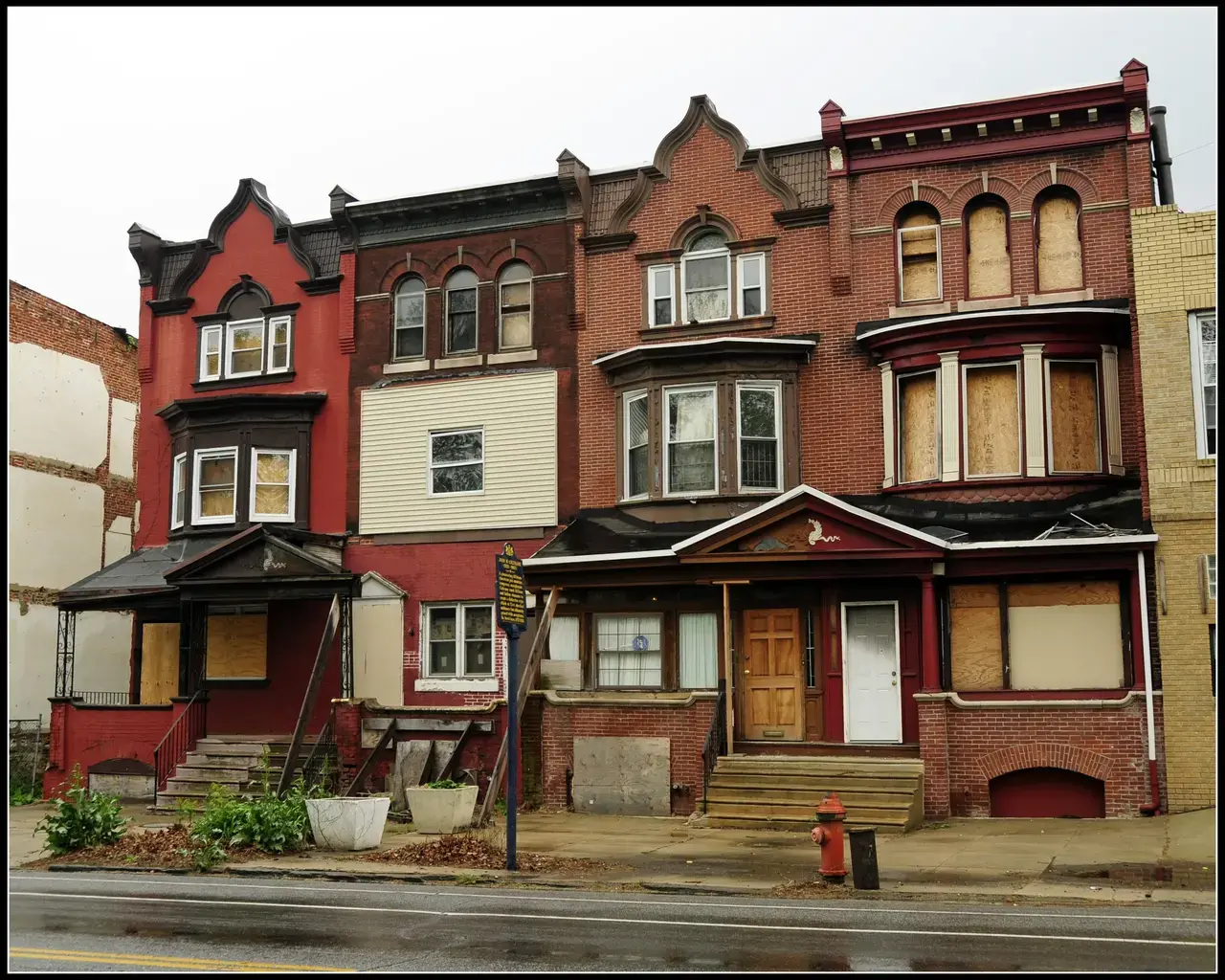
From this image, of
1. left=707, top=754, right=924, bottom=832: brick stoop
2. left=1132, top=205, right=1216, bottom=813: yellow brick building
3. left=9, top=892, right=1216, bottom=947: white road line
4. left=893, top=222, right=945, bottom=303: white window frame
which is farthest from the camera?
left=893, top=222, right=945, bottom=303: white window frame

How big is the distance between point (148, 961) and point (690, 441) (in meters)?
15.2

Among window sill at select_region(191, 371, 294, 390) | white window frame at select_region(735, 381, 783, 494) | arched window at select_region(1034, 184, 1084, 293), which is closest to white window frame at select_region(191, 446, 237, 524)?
window sill at select_region(191, 371, 294, 390)

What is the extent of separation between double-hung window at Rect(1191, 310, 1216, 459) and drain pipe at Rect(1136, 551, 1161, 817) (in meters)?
1.89

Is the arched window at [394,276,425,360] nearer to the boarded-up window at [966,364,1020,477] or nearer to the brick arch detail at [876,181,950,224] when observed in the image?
the brick arch detail at [876,181,950,224]

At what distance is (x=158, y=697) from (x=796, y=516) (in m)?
14.9

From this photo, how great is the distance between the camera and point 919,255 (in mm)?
23609

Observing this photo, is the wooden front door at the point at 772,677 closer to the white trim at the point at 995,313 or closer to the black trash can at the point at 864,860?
the white trim at the point at 995,313

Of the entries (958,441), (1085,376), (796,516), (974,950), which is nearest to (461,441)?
(796,516)

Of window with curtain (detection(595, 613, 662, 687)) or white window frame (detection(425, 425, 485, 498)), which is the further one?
white window frame (detection(425, 425, 485, 498))

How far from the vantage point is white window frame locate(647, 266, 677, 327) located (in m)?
25.0

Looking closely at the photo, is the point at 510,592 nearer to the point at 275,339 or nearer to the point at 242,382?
the point at 275,339

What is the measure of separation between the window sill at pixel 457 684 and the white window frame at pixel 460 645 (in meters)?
0.02

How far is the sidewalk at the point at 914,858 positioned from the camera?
14.5m

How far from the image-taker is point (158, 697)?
28.5 meters
